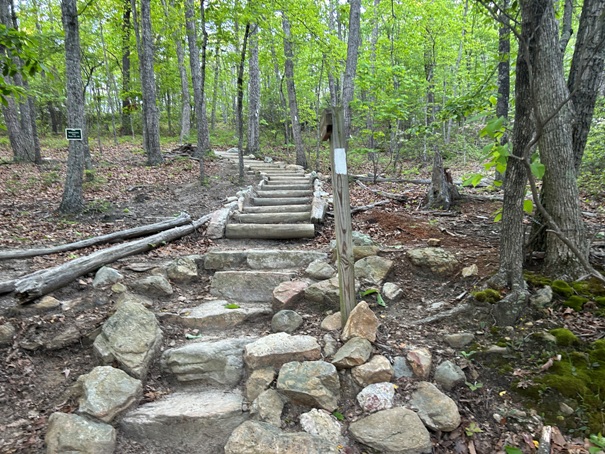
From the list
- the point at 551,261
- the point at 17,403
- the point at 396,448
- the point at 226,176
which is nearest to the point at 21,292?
the point at 17,403

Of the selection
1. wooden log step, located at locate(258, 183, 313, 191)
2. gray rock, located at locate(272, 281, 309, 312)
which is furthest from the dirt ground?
wooden log step, located at locate(258, 183, 313, 191)

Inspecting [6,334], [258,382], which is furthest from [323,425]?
[6,334]

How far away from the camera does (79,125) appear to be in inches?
284

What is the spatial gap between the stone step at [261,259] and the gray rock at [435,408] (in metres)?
2.56

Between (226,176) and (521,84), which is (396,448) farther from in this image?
(226,176)

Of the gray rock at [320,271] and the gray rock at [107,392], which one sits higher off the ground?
the gray rock at [320,271]

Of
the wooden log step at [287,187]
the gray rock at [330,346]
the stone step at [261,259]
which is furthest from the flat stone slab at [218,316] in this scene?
the wooden log step at [287,187]

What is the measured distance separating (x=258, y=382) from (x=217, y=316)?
115 cm

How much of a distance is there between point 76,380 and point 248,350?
4.98 feet

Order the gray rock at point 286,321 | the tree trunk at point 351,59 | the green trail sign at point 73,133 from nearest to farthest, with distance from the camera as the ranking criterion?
1. the gray rock at point 286,321
2. the green trail sign at point 73,133
3. the tree trunk at point 351,59

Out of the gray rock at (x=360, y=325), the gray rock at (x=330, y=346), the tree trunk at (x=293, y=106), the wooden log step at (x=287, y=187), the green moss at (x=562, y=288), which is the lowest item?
the gray rock at (x=330, y=346)

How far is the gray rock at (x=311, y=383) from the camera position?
2805 millimetres

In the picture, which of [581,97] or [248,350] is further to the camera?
[581,97]

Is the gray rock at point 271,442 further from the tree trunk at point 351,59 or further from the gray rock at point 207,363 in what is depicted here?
the tree trunk at point 351,59
